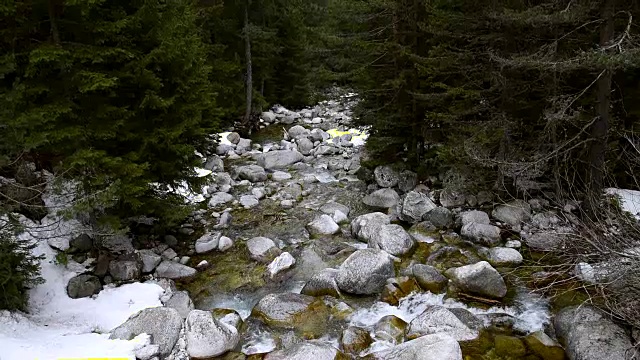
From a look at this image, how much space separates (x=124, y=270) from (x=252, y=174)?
275 inches

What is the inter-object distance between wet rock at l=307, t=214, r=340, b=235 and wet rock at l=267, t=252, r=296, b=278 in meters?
1.57

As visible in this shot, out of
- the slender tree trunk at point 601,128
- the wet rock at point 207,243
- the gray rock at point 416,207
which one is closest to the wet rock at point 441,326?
the slender tree trunk at point 601,128

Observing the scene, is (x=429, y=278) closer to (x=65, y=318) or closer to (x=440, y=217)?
(x=440, y=217)

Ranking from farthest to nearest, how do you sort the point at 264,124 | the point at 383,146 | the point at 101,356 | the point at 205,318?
the point at 264,124
the point at 383,146
the point at 205,318
the point at 101,356

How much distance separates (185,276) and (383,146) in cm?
712

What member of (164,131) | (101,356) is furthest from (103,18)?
(101,356)

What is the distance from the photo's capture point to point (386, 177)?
14.1m

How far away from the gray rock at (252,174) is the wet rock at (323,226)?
14.4ft

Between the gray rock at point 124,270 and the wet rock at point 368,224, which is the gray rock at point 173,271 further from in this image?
the wet rock at point 368,224

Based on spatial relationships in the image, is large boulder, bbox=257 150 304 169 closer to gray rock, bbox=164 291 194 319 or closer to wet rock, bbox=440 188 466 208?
wet rock, bbox=440 188 466 208

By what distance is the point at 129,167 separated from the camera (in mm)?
8461

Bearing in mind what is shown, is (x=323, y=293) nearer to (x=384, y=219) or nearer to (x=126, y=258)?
(x=384, y=219)

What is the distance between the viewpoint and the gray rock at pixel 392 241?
32.6ft

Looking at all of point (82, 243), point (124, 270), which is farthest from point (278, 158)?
point (124, 270)
